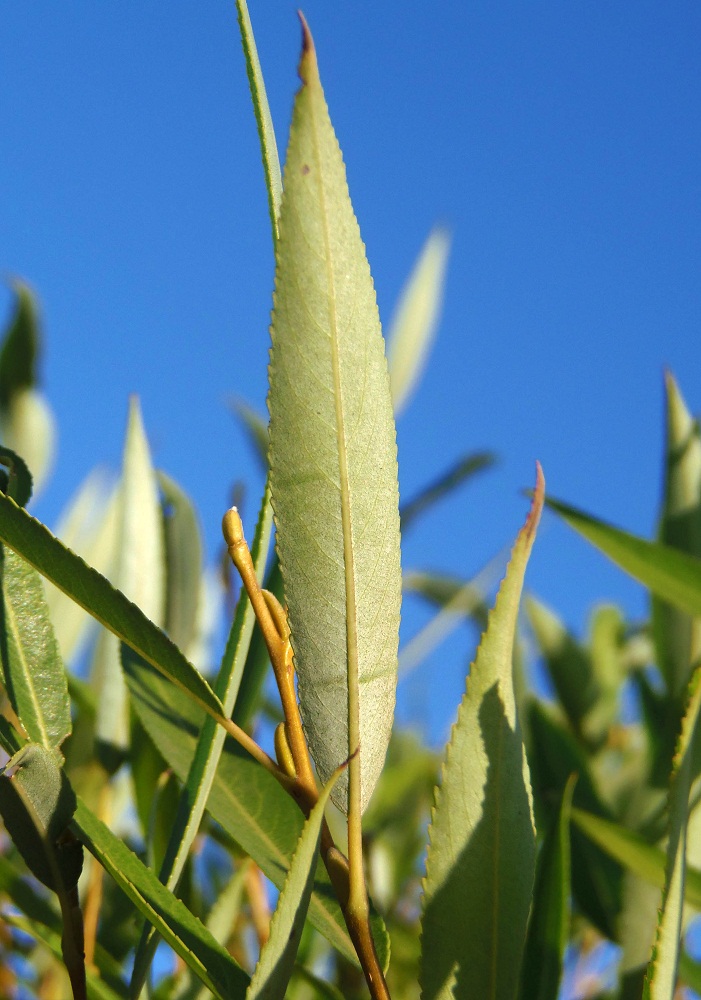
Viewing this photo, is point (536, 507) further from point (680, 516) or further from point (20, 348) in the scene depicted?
point (20, 348)

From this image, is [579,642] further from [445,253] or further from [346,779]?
[346,779]

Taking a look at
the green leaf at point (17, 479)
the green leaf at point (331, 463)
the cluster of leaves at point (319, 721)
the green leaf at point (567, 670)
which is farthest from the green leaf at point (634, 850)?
the green leaf at point (567, 670)

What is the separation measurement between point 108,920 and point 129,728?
150 millimetres

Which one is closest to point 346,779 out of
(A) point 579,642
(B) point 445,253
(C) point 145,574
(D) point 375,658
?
(D) point 375,658

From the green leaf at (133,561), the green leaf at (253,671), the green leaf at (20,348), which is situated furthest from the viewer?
the green leaf at (20,348)

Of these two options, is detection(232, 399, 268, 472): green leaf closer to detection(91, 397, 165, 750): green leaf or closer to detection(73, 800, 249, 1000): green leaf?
detection(91, 397, 165, 750): green leaf

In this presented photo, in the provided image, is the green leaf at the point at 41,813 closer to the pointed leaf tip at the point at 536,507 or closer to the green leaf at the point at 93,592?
the green leaf at the point at 93,592

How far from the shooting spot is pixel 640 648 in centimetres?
132

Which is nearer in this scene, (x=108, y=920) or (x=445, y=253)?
(x=108, y=920)

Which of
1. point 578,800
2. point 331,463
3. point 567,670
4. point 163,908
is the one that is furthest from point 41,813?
point 567,670

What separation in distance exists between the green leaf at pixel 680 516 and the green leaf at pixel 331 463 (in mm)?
393

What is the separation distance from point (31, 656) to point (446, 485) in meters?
0.54

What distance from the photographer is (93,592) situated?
0.35 meters

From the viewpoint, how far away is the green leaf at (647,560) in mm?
478
